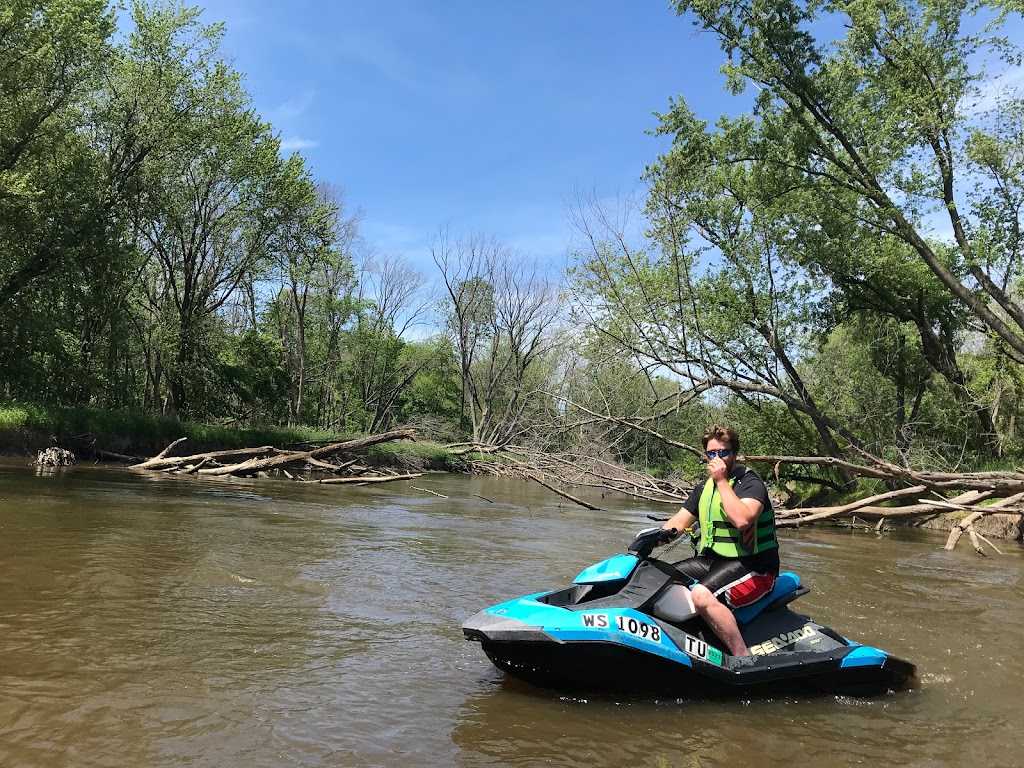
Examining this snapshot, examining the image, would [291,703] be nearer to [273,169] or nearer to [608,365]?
[608,365]

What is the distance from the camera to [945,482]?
31.9 ft

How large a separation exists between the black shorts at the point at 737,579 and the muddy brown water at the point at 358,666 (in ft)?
1.90

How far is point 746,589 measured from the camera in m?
3.98

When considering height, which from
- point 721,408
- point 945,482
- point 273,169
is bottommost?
point 945,482

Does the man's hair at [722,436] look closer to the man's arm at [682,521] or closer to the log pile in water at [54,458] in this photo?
the man's arm at [682,521]

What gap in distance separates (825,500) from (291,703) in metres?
18.3

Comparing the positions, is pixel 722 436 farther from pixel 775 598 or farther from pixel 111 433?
pixel 111 433

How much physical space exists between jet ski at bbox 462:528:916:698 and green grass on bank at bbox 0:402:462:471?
13851 millimetres

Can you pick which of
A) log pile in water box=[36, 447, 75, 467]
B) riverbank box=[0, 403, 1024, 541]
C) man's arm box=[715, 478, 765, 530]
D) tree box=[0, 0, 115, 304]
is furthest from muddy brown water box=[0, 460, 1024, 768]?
tree box=[0, 0, 115, 304]

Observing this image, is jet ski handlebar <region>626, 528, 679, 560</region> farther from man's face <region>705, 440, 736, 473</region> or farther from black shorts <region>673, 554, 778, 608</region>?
man's face <region>705, 440, 736, 473</region>

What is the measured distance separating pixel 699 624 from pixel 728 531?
58cm

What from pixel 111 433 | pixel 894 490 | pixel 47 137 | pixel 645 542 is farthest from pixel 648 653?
pixel 111 433

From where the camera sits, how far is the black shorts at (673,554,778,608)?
13.0 feet

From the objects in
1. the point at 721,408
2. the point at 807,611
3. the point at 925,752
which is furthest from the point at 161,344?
the point at 925,752
